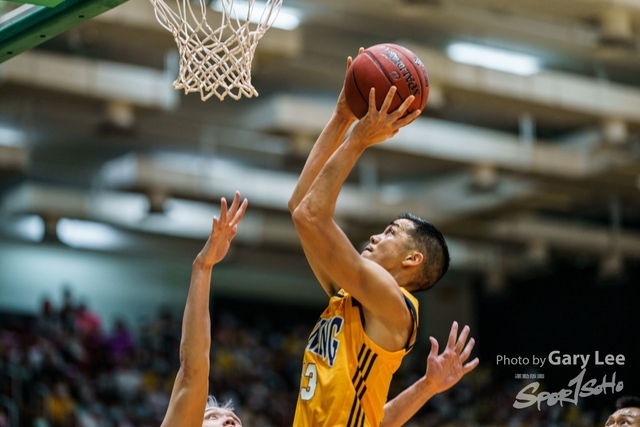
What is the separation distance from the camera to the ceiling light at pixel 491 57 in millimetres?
11742

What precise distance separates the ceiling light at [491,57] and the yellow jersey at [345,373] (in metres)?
8.44

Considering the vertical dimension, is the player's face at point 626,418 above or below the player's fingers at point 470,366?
below

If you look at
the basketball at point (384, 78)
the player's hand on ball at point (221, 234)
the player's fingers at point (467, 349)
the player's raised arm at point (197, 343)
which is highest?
the basketball at point (384, 78)

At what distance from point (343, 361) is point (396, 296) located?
12.7 inches

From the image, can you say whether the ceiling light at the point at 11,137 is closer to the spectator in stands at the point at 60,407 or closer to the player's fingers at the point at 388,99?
the spectator in stands at the point at 60,407

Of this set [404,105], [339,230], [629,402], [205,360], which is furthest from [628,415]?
[205,360]


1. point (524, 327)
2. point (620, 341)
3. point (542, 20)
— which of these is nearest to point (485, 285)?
point (524, 327)

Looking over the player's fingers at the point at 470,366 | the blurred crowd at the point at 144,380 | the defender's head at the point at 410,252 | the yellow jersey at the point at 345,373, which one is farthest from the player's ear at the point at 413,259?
the blurred crowd at the point at 144,380

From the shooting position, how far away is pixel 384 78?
3535mm

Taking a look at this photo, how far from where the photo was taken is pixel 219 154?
13.7 m

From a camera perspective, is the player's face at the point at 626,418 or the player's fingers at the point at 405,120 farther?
the player's face at the point at 626,418

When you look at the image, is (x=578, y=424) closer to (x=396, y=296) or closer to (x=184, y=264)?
(x=396, y=296)

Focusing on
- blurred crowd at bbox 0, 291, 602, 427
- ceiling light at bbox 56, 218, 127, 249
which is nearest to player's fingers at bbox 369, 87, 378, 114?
blurred crowd at bbox 0, 291, 602, 427

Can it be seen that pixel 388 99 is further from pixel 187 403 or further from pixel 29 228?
pixel 29 228
